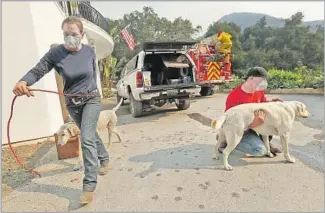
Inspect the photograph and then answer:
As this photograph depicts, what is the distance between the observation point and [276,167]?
3.71 metres

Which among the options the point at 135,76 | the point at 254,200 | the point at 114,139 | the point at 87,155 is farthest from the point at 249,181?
the point at 135,76

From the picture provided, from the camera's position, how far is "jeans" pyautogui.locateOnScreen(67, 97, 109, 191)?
3.04 m

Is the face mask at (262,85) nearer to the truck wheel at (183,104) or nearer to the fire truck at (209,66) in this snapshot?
the truck wheel at (183,104)

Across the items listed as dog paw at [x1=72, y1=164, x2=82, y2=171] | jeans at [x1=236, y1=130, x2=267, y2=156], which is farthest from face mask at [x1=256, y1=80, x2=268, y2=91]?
dog paw at [x1=72, y1=164, x2=82, y2=171]

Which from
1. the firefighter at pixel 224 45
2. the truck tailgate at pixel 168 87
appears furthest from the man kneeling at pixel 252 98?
the firefighter at pixel 224 45

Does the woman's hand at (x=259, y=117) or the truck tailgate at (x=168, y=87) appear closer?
the woman's hand at (x=259, y=117)

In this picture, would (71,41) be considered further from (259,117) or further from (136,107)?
(136,107)

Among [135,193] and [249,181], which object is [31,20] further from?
[249,181]

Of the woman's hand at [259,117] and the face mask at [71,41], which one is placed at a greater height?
the face mask at [71,41]

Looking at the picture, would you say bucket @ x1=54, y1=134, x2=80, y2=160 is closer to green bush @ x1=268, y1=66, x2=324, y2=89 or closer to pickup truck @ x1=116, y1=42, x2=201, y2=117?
pickup truck @ x1=116, y1=42, x2=201, y2=117

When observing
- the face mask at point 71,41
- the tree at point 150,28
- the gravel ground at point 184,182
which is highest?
the tree at point 150,28

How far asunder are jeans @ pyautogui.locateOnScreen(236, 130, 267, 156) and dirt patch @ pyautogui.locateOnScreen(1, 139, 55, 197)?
3135 millimetres

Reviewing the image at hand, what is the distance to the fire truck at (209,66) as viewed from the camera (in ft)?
38.0

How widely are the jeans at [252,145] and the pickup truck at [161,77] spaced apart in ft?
12.6
